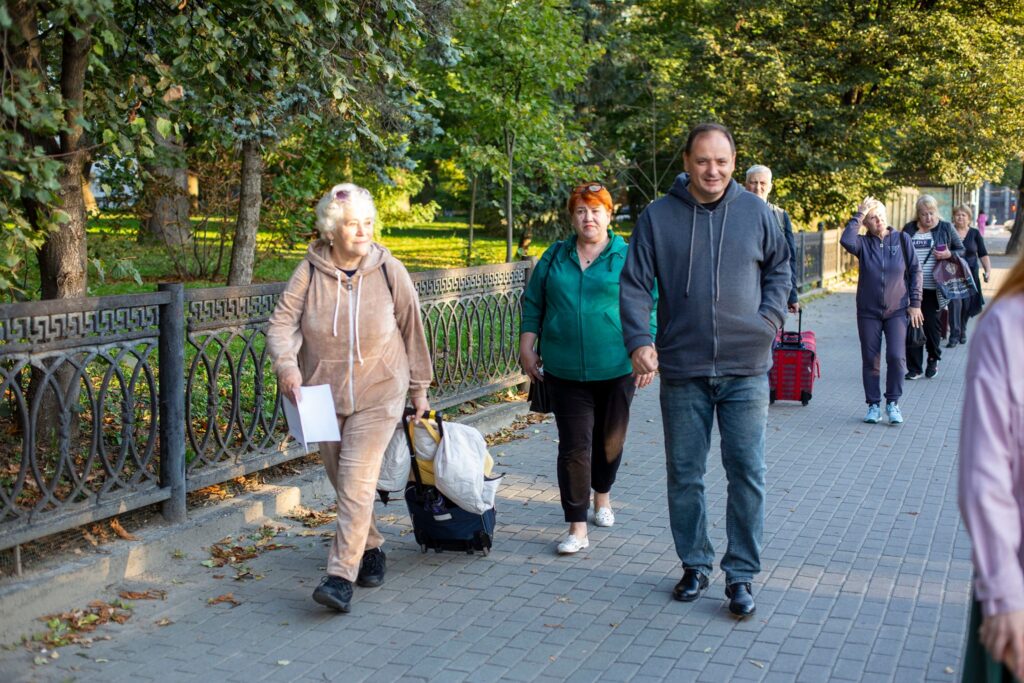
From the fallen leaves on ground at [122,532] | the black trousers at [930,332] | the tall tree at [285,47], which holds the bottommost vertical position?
the fallen leaves on ground at [122,532]

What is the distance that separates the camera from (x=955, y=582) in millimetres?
5715

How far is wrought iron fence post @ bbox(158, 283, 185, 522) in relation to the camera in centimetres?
604

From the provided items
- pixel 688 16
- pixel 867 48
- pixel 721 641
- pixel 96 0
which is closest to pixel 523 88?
pixel 96 0

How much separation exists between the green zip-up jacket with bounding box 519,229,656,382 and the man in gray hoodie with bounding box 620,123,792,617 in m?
0.76

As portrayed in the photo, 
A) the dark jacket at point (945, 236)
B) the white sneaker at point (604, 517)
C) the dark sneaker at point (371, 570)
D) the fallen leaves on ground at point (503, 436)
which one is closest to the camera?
the dark sneaker at point (371, 570)

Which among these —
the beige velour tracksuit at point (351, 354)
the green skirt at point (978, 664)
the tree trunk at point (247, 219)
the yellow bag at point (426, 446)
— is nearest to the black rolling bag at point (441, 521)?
the yellow bag at point (426, 446)

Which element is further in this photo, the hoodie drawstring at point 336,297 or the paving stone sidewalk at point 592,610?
the hoodie drawstring at point 336,297

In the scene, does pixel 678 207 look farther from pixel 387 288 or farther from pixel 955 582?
pixel 955 582

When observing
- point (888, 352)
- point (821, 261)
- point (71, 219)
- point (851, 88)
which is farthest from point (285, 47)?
point (851, 88)

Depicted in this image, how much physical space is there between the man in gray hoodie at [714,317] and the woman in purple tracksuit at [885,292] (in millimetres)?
4925

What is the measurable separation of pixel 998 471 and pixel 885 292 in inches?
301

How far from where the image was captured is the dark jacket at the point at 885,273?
9820 mm

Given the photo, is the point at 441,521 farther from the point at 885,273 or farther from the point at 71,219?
the point at 885,273

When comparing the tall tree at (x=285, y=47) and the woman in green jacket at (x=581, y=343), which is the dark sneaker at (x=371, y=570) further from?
the tall tree at (x=285, y=47)
